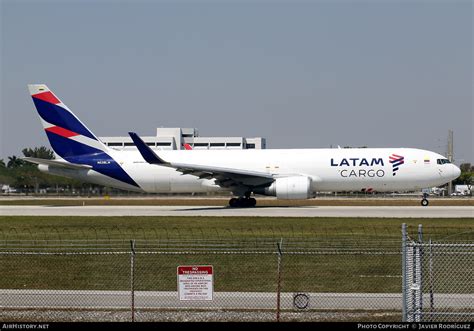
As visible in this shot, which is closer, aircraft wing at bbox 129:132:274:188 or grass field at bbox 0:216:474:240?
grass field at bbox 0:216:474:240

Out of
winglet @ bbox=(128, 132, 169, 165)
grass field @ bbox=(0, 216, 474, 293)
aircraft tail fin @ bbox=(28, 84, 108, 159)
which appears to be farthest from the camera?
aircraft tail fin @ bbox=(28, 84, 108, 159)

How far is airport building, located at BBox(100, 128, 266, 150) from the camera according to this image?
138 m

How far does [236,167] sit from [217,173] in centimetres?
297

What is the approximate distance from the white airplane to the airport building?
85.8 m

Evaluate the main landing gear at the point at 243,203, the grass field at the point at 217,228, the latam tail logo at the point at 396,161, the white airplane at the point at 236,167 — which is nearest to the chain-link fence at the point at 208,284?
the grass field at the point at 217,228

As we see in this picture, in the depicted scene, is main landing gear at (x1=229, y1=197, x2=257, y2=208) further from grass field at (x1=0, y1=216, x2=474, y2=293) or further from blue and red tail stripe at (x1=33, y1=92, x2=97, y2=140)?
grass field at (x1=0, y1=216, x2=474, y2=293)

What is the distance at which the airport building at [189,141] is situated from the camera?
454 ft

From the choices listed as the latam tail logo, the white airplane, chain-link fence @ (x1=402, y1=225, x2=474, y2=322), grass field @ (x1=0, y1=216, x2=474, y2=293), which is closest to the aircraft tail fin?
the white airplane

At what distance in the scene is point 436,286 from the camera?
1719cm

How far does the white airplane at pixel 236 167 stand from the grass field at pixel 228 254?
12.1 m

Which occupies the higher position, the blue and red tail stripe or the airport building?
the airport building

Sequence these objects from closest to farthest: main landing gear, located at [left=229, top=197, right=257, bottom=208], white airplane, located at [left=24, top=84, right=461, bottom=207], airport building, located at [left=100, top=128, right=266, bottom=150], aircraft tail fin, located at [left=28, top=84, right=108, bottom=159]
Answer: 1. white airplane, located at [left=24, top=84, right=461, bottom=207]
2. main landing gear, located at [left=229, top=197, right=257, bottom=208]
3. aircraft tail fin, located at [left=28, top=84, right=108, bottom=159]
4. airport building, located at [left=100, top=128, right=266, bottom=150]

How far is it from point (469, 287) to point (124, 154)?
3663cm

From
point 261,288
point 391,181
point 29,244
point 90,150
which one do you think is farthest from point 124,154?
point 261,288
